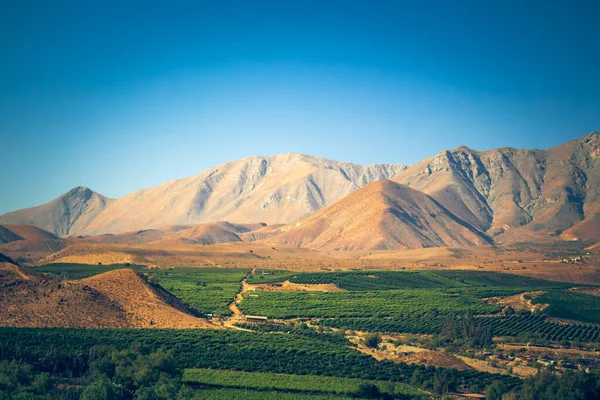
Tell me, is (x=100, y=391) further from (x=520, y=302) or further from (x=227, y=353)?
(x=520, y=302)

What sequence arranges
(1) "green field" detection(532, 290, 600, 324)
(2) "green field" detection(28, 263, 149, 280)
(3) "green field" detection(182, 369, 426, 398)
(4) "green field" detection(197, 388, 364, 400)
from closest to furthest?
(4) "green field" detection(197, 388, 364, 400) → (3) "green field" detection(182, 369, 426, 398) → (1) "green field" detection(532, 290, 600, 324) → (2) "green field" detection(28, 263, 149, 280)

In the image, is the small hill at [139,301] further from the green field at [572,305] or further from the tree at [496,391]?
the green field at [572,305]

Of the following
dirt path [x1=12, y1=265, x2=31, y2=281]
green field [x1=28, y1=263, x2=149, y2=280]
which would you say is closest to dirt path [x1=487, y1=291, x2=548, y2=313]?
dirt path [x1=12, y1=265, x2=31, y2=281]

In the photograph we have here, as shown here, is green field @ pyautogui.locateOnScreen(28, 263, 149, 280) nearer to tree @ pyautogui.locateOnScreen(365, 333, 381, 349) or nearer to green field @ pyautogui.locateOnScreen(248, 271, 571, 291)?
green field @ pyautogui.locateOnScreen(248, 271, 571, 291)

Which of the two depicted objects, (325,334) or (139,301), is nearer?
(325,334)

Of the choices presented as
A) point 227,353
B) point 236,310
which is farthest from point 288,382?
point 236,310

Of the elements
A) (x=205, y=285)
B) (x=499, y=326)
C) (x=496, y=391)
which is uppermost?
(x=205, y=285)

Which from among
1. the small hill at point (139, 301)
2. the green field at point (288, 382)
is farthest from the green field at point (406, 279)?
the green field at point (288, 382)
